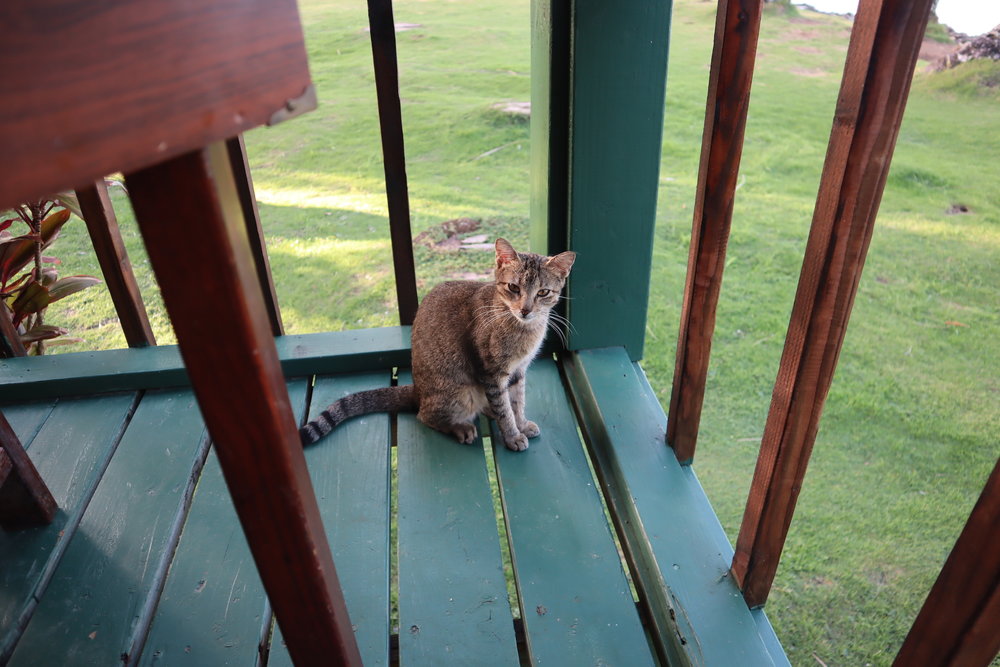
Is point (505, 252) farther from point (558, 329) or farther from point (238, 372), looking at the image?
point (238, 372)

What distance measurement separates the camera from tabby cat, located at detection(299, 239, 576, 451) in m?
1.97

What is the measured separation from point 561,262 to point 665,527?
78 centimetres

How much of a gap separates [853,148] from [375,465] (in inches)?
56.2

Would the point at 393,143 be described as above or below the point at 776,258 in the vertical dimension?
above

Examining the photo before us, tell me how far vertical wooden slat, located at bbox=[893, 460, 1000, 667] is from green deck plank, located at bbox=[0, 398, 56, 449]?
222 cm

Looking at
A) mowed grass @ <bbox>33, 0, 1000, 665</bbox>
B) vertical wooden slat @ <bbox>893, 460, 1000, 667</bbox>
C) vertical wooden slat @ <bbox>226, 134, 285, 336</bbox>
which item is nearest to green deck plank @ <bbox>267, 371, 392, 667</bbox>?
vertical wooden slat @ <bbox>226, 134, 285, 336</bbox>

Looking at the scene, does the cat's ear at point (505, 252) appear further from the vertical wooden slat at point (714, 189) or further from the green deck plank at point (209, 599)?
the green deck plank at point (209, 599)

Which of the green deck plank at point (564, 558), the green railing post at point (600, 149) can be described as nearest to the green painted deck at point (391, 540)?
the green deck plank at point (564, 558)

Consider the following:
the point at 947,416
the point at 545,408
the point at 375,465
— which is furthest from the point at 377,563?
the point at 947,416

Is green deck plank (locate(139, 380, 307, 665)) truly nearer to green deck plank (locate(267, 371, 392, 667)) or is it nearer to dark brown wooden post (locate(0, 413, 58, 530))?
green deck plank (locate(267, 371, 392, 667))

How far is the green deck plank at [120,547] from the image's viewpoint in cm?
142

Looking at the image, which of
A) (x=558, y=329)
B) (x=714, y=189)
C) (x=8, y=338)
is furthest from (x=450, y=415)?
(x=8, y=338)

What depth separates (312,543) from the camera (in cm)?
A: 80

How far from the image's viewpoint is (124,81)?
17.7 inches
